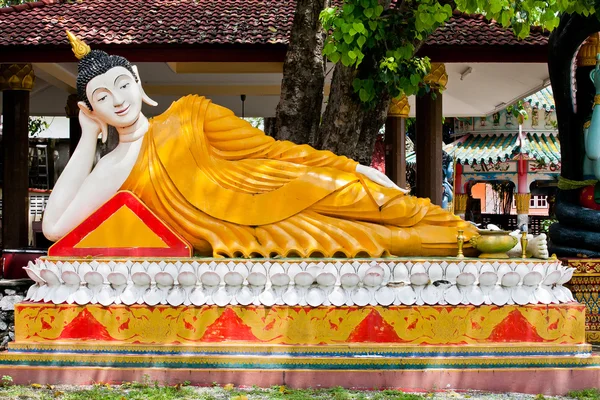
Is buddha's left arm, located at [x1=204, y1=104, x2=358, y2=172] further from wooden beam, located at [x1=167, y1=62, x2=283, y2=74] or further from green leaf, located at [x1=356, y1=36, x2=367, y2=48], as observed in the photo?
wooden beam, located at [x1=167, y1=62, x2=283, y2=74]

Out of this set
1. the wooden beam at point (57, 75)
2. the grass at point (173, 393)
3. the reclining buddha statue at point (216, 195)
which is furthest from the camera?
the wooden beam at point (57, 75)

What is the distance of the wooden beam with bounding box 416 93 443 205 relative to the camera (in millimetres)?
11445

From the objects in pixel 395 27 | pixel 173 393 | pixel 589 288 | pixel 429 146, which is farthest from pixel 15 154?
pixel 589 288

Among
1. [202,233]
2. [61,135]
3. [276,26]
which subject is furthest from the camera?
[61,135]

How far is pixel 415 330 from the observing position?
4.82 m

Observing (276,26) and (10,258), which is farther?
(276,26)

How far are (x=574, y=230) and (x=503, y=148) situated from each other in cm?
1258

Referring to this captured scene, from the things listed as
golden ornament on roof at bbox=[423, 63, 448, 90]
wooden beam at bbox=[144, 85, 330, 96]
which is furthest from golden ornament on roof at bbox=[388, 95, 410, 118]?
wooden beam at bbox=[144, 85, 330, 96]

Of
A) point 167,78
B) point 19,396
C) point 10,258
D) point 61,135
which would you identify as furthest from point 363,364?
point 61,135

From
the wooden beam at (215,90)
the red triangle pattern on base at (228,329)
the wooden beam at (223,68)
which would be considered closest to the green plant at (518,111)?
the wooden beam at (215,90)

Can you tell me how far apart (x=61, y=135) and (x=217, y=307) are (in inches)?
686

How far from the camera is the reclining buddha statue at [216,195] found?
5.15 metres

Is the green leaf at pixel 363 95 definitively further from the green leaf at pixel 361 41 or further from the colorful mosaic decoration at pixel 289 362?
the colorful mosaic decoration at pixel 289 362

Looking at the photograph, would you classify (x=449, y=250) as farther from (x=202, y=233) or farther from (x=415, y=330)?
(x=202, y=233)
